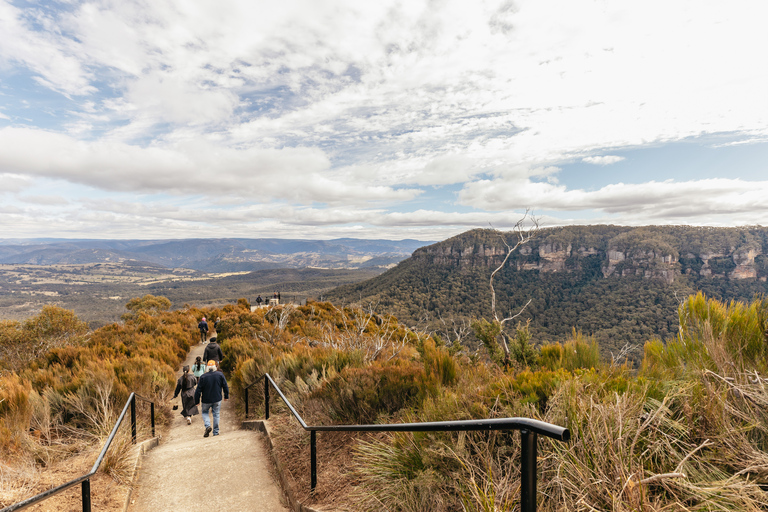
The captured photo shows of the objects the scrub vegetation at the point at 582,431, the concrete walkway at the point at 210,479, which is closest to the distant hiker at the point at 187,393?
the concrete walkway at the point at 210,479

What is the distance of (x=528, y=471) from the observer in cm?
156

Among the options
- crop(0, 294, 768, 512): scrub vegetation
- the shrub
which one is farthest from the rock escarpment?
the shrub

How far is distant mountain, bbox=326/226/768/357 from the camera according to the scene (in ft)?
163

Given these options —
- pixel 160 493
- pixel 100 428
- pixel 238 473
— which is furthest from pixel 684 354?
pixel 100 428

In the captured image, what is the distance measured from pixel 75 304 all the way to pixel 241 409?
14059 cm

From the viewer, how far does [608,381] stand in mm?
2924

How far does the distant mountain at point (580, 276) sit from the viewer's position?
163 ft

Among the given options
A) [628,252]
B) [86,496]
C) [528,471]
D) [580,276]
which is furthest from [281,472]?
[628,252]

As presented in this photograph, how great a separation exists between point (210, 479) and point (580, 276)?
88.4 m

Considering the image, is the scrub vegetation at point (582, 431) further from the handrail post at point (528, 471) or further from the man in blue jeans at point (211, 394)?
the man in blue jeans at point (211, 394)

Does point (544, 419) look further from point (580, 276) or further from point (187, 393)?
point (580, 276)

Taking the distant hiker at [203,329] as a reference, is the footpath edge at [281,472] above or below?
above

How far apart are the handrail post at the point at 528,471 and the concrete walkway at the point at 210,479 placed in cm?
361

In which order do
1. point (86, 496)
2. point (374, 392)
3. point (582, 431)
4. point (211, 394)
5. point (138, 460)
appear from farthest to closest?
point (211, 394)
point (138, 460)
point (374, 392)
point (86, 496)
point (582, 431)
